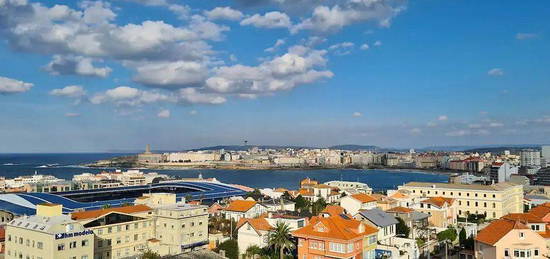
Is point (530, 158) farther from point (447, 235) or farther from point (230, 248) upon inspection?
point (230, 248)

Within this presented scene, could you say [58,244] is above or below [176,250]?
above

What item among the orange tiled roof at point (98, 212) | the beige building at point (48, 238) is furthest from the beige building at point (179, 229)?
the beige building at point (48, 238)

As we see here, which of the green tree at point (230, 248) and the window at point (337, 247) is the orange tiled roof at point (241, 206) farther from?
the window at point (337, 247)

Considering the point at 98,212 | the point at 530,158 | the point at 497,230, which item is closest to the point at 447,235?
the point at 497,230

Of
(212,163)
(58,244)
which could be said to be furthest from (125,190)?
(212,163)

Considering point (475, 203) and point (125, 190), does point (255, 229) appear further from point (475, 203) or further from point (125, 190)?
point (125, 190)

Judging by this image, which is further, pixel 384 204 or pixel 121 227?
pixel 384 204

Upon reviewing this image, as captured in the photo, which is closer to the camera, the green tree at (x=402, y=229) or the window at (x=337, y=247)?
the window at (x=337, y=247)

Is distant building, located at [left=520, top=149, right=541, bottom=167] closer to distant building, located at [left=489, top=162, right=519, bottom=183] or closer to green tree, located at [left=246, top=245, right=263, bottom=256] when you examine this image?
distant building, located at [left=489, top=162, right=519, bottom=183]
